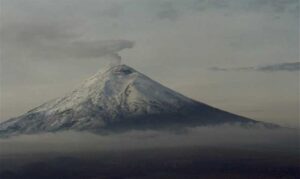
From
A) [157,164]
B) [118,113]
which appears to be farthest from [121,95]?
[157,164]

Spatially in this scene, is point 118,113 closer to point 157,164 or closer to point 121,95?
point 121,95

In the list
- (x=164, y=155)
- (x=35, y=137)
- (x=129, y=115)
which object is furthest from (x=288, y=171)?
(x=35, y=137)

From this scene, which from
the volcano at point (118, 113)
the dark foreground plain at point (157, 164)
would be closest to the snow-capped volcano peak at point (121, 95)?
the volcano at point (118, 113)

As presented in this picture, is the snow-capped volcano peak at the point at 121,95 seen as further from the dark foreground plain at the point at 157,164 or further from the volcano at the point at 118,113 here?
the dark foreground plain at the point at 157,164

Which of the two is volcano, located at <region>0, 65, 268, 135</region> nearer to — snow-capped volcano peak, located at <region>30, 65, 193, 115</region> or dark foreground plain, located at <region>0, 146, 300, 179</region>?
snow-capped volcano peak, located at <region>30, 65, 193, 115</region>

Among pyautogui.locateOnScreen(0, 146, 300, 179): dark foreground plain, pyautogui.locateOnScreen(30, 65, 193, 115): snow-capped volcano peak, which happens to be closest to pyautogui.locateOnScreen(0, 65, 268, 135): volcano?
pyautogui.locateOnScreen(30, 65, 193, 115): snow-capped volcano peak
